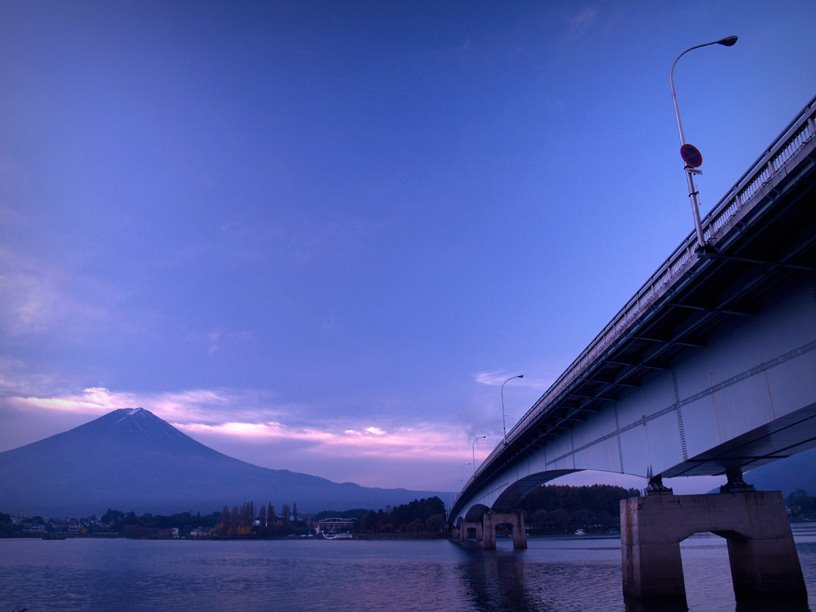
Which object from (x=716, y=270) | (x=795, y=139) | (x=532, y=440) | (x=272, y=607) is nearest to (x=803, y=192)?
(x=795, y=139)

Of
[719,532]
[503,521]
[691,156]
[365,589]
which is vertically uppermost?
[691,156]

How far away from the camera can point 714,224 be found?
749 inches

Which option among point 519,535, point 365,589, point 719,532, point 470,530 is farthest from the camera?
point 470,530

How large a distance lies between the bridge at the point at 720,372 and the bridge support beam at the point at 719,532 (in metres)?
0.08

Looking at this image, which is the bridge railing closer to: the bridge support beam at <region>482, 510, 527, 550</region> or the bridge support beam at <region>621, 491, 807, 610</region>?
the bridge support beam at <region>621, 491, 807, 610</region>

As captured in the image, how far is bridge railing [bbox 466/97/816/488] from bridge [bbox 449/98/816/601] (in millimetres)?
53

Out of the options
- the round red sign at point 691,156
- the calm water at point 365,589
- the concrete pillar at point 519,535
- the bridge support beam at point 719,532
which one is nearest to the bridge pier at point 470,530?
the concrete pillar at point 519,535

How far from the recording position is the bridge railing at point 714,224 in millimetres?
15459

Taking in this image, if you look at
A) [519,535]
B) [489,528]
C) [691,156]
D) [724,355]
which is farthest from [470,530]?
[691,156]

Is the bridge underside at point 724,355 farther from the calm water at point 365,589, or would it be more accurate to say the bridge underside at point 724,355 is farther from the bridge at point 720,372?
the calm water at point 365,589

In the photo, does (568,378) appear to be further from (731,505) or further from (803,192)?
(803,192)

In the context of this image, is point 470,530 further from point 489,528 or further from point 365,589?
point 365,589

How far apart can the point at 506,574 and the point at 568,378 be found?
2991cm

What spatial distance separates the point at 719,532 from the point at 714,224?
18.7 metres
